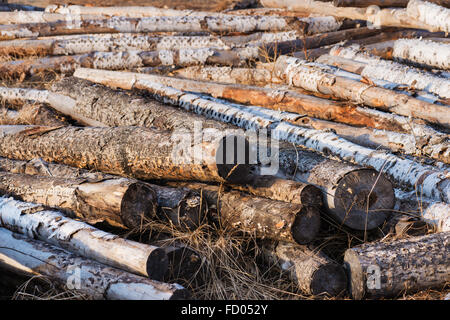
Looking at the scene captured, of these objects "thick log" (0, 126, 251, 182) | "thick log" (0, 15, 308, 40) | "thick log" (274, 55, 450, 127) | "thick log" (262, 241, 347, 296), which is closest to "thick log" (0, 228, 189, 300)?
"thick log" (262, 241, 347, 296)

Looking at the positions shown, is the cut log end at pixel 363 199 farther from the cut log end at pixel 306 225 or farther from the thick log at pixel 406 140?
the thick log at pixel 406 140

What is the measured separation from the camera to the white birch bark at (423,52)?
688 cm

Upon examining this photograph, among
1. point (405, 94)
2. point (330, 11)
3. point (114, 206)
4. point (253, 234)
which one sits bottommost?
point (253, 234)

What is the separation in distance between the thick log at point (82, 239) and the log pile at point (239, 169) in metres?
0.01

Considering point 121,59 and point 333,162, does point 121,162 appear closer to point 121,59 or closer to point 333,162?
point 333,162

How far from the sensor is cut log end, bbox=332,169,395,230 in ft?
13.4

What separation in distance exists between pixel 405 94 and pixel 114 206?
3471mm

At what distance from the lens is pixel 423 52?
709 centimetres

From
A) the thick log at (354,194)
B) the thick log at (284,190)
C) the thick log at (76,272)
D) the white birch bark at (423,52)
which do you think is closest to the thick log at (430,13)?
the white birch bark at (423,52)

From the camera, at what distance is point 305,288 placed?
3.77 metres

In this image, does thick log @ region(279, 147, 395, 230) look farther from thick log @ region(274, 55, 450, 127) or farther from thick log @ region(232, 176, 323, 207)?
thick log @ region(274, 55, 450, 127)

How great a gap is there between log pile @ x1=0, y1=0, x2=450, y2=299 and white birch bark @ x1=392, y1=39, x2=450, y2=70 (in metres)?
0.02

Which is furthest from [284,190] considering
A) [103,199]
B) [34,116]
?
[34,116]
